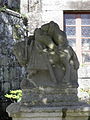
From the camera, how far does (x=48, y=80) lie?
3.67 metres

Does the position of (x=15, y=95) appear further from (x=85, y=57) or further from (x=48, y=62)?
(x=48, y=62)

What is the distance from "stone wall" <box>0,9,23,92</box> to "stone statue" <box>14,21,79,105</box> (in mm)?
3493

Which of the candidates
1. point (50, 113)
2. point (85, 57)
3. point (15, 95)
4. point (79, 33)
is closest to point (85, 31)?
point (79, 33)

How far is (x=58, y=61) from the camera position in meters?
3.76

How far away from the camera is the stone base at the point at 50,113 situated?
3385 millimetres

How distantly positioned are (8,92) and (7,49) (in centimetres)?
130

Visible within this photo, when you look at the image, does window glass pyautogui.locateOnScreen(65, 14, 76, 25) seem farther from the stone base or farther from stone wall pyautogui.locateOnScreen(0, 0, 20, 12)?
the stone base

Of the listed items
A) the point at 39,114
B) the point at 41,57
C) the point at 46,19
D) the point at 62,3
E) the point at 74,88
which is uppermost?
the point at 62,3

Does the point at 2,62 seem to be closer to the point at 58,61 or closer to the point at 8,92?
the point at 8,92

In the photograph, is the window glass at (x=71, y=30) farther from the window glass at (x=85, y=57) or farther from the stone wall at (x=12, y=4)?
the stone wall at (x=12, y=4)

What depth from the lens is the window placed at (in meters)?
8.20

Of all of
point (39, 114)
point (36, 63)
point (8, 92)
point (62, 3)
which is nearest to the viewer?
point (39, 114)

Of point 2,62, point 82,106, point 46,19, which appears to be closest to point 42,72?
point 82,106

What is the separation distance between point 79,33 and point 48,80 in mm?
4791
